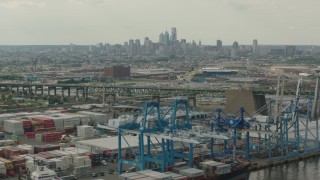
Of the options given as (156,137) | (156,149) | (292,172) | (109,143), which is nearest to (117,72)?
(109,143)

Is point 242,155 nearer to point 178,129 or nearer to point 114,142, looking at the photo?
point 178,129

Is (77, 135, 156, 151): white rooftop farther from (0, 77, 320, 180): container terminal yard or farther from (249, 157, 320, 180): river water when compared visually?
(249, 157, 320, 180): river water

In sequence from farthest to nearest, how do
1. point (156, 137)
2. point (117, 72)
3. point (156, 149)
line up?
point (117, 72), point (156, 149), point (156, 137)

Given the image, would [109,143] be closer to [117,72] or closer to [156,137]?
[156,137]

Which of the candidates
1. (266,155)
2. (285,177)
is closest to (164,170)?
(285,177)

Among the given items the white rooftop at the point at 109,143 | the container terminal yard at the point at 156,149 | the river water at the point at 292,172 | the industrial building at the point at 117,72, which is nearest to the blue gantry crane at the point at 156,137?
the container terminal yard at the point at 156,149

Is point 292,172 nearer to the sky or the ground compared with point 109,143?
nearer to the ground

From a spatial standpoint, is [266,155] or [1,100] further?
[1,100]

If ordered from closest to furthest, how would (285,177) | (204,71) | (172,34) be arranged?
(285,177)
(204,71)
(172,34)

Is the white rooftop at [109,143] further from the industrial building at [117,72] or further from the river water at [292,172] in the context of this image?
the industrial building at [117,72]
